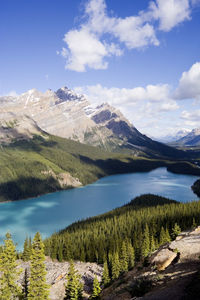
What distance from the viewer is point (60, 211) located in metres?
194

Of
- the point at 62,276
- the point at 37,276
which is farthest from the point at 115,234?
the point at 37,276

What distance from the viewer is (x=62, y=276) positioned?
6962cm

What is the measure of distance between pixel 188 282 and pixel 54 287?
50.7 metres

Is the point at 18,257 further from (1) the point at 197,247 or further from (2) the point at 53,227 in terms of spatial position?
(1) the point at 197,247

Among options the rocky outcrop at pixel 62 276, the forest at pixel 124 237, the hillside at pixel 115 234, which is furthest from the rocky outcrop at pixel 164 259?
the hillside at pixel 115 234

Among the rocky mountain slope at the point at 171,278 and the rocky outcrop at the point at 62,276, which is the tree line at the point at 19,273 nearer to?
the rocky mountain slope at the point at 171,278

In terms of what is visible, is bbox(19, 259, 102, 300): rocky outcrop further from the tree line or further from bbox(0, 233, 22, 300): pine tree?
bbox(0, 233, 22, 300): pine tree

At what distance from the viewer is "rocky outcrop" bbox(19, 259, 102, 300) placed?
2403 inches

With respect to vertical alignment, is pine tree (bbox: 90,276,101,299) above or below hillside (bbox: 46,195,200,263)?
above

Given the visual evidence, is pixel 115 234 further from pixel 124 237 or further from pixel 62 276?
pixel 62 276

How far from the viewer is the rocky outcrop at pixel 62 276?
6103cm

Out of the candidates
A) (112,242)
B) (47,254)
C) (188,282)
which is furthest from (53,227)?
(188,282)

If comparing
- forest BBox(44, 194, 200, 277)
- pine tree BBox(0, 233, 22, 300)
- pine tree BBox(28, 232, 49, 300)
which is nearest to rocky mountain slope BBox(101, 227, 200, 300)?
pine tree BBox(28, 232, 49, 300)

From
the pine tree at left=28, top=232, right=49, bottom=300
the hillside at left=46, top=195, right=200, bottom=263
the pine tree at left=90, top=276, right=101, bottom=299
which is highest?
the pine tree at left=28, top=232, right=49, bottom=300
